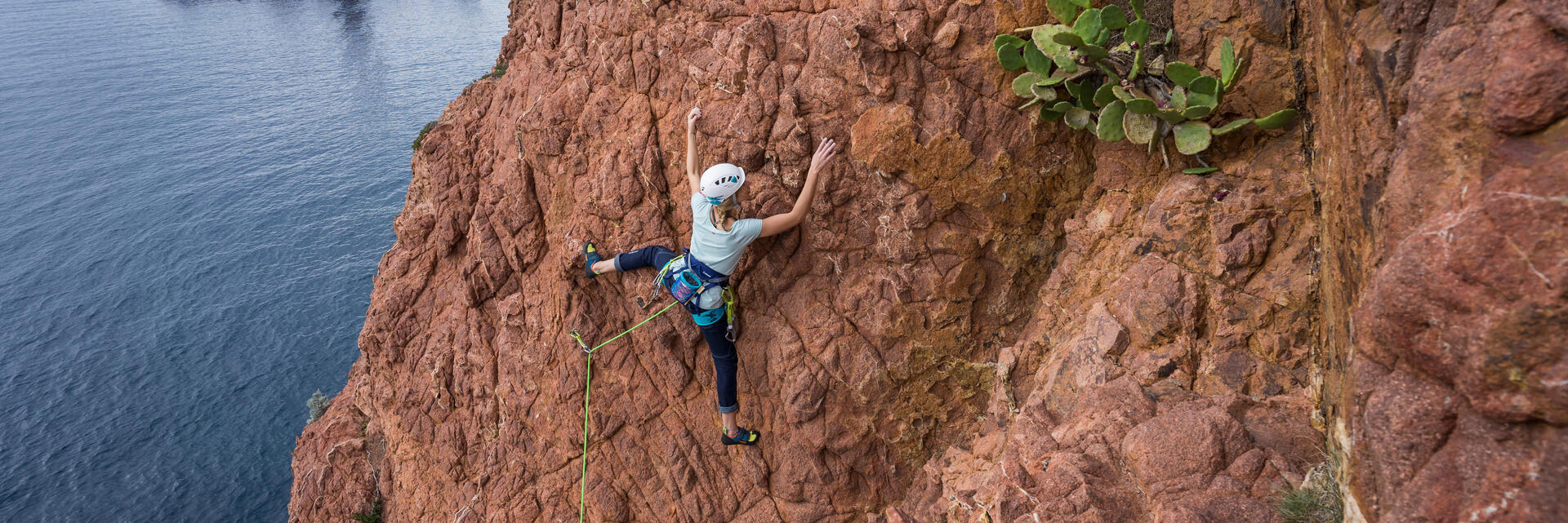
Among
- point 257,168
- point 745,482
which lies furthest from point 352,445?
point 257,168

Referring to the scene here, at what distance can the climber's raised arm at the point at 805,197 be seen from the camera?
23.3 ft

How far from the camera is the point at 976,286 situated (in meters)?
7.89

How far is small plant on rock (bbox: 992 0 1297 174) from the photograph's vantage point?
19.7 ft

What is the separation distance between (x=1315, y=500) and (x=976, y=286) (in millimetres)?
3790

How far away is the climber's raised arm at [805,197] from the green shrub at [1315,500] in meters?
4.31

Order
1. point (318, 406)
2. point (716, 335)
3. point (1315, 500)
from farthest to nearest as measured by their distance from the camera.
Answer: point (318, 406)
point (716, 335)
point (1315, 500)

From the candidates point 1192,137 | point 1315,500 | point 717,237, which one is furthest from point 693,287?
point 1315,500

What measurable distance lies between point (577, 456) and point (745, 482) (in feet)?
7.17

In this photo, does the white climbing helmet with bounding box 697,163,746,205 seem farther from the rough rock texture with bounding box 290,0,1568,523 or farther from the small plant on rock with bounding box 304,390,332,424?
the small plant on rock with bounding box 304,390,332,424

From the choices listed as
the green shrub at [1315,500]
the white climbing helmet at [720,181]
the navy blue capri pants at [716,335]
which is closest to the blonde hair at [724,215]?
the white climbing helmet at [720,181]

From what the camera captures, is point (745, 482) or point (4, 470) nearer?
point (745, 482)

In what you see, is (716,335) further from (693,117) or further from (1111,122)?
(1111,122)

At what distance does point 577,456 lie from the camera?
9445mm

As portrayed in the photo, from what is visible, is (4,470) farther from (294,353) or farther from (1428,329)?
(1428,329)
